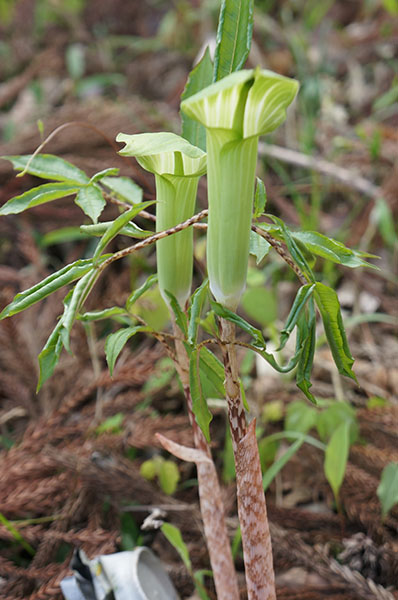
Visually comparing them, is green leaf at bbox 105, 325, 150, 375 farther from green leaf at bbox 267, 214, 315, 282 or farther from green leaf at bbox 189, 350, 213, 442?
green leaf at bbox 267, 214, 315, 282

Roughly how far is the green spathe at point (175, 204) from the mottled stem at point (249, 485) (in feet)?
0.28

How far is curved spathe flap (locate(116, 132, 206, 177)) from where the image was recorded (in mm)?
478

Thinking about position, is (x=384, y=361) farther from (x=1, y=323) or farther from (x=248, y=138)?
(x=248, y=138)

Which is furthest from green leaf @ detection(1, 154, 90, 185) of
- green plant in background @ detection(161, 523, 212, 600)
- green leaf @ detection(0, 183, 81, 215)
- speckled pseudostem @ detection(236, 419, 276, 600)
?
green plant in background @ detection(161, 523, 212, 600)

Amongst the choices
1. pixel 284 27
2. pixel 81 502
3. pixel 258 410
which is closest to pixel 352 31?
pixel 284 27

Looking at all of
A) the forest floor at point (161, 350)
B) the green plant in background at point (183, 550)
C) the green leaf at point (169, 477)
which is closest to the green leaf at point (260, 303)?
the forest floor at point (161, 350)

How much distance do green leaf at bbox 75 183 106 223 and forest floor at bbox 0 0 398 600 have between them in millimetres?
272

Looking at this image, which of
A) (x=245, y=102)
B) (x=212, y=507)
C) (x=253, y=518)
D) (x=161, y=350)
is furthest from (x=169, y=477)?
(x=245, y=102)

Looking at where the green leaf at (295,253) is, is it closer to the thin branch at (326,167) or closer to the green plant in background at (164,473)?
the green plant in background at (164,473)

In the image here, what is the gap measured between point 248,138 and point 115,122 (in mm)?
1436

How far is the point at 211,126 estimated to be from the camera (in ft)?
1.55

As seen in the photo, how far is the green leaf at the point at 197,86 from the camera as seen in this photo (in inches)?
24.2

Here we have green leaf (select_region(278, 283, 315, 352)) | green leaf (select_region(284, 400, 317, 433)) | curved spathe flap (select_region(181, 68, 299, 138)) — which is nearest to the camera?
curved spathe flap (select_region(181, 68, 299, 138))

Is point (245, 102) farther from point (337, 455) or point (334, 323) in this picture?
point (337, 455)
